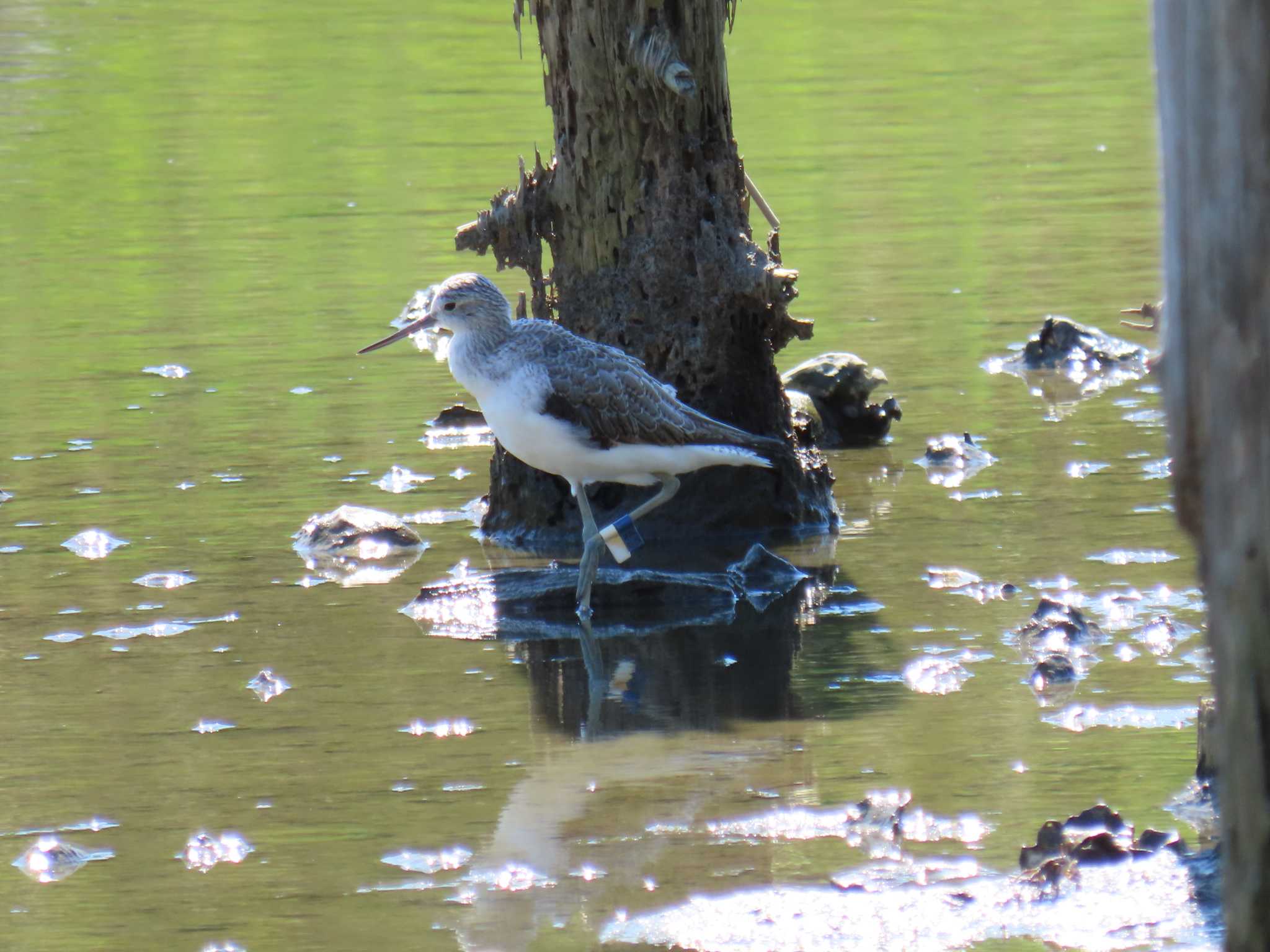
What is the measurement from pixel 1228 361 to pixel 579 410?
15.1 feet

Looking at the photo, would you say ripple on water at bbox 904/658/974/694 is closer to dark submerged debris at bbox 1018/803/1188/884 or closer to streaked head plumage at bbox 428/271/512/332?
dark submerged debris at bbox 1018/803/1188/884

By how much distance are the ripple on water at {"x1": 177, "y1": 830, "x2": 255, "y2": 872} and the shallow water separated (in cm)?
2

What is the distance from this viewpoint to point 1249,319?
3.16 metres

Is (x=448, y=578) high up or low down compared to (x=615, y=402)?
down

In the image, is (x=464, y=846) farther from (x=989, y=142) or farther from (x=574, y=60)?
(x=989, y=142)

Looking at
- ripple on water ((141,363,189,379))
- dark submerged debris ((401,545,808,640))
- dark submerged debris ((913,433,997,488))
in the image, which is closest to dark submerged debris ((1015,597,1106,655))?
dark submerged debris ((401,545,808,640))

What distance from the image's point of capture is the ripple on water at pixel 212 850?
5.38 metres

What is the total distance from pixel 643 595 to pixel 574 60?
94.0 inches

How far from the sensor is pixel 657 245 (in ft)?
28.4

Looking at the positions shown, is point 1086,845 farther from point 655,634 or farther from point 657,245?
point 657,245

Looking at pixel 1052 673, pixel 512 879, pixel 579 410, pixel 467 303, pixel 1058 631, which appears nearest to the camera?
pixel 512 879

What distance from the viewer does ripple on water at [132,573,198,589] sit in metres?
8.01

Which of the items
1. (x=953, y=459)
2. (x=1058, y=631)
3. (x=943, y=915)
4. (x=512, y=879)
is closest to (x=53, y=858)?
(x=512, y=879)

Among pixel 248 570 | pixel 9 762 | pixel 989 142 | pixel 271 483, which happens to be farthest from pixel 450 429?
pixel 989 142
